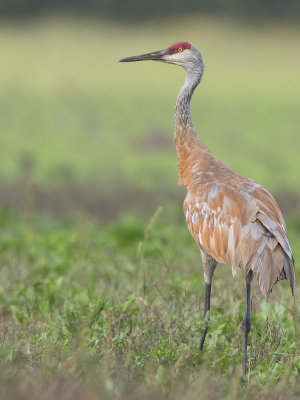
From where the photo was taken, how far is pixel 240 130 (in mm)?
20469

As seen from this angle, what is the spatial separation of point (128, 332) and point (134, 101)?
18276 millimetres

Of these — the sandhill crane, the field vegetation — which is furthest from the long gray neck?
the field vegetation

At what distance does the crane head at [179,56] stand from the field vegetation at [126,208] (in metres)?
1.34

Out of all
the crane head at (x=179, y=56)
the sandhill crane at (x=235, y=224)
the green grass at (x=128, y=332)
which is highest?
the crane head at (x=179, y=56)

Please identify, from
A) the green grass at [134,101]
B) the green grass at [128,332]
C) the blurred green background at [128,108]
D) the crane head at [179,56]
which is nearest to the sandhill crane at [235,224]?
the green grass at [128,332]

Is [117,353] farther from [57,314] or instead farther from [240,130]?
[240,130]

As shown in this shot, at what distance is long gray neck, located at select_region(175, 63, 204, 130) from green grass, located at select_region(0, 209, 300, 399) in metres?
0.96

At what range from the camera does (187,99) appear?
5.61m

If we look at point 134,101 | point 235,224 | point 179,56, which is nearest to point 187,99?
point 179,56

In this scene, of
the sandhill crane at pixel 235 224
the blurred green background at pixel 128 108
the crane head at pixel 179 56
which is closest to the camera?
the sandhill crane at pixel 235 224

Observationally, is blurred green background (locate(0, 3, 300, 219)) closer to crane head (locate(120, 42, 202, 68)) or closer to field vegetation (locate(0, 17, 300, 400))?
field vegetation (locate(0, 17, 300, 400))

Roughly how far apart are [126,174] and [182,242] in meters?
8.27

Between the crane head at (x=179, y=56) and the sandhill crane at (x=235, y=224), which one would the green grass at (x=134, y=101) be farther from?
the sandhill crane at (x=235, y=224)

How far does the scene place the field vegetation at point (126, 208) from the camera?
3.86 meters
